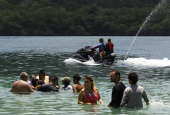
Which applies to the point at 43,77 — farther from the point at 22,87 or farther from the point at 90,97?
the point at 90,97

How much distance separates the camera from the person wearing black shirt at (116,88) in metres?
11.0

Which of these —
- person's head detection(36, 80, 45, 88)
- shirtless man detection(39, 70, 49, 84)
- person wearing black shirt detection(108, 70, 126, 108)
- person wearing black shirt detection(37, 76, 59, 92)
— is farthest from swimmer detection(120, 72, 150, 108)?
person's head detection(36, 80, 45, 88)

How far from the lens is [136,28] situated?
196 m

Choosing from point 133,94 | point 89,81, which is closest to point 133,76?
point 133,94

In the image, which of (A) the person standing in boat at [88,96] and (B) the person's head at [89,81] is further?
(A) the person standing in boat at [88,96]

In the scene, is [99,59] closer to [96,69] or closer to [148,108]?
[96,69]

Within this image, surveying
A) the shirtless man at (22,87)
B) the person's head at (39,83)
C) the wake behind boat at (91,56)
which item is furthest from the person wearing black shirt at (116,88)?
the wake behind boat at (91,56)

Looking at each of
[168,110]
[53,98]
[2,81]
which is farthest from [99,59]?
[168,110]

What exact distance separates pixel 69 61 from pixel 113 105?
25.3m

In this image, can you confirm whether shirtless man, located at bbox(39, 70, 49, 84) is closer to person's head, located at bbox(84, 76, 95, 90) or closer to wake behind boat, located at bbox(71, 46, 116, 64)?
person's head, located at bbox(84, 76, 95, 90)

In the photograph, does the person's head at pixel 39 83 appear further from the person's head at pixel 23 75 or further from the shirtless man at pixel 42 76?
the person's head at pixel 23 75

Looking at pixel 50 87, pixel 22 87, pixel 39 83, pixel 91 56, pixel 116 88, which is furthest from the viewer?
pixel 91 56

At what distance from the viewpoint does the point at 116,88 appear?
1119 cm

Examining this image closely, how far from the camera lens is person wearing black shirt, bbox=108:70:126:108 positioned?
1102cm
